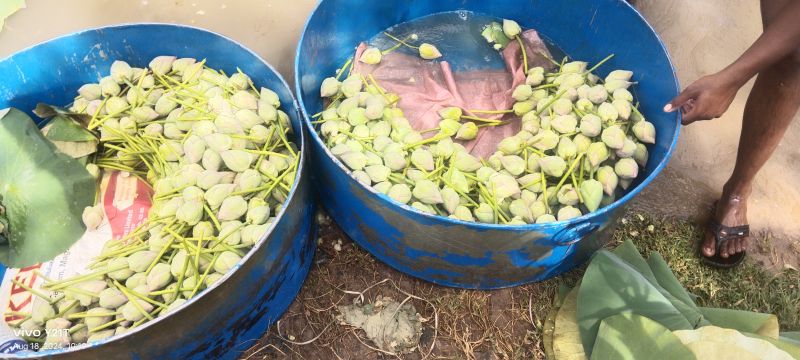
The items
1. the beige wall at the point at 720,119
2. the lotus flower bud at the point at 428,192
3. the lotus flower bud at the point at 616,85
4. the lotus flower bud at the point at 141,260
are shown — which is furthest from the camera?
the beige wall at the point at 720,119

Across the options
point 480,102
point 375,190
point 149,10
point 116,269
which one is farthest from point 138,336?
point 149,10

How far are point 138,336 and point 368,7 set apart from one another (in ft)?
3.68

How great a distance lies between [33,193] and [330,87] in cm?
77

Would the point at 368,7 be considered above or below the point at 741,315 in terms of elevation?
above

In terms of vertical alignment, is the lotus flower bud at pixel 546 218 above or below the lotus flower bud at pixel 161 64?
below

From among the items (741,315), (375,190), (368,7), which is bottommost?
(741,315)

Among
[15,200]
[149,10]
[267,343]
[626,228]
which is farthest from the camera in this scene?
[149,10]

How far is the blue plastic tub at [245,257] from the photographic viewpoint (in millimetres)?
1148

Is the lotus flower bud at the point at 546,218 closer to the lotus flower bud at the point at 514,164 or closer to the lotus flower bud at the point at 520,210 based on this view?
the lotus flower bud at the point at 520,210

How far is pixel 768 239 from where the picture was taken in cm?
175

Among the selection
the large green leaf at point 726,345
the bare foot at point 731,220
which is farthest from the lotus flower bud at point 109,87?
the bare foot at point 731,220

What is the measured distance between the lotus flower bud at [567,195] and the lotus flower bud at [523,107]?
280mm

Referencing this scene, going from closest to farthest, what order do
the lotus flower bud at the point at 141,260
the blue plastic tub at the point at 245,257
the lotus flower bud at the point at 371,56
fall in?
1. the blue plastic tub at the point at 245,257
2. the lotus flower bud at the point at 141,260
3. the lotus flower bud at the point at 371,56

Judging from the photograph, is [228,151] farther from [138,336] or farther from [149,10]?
[149,10]
